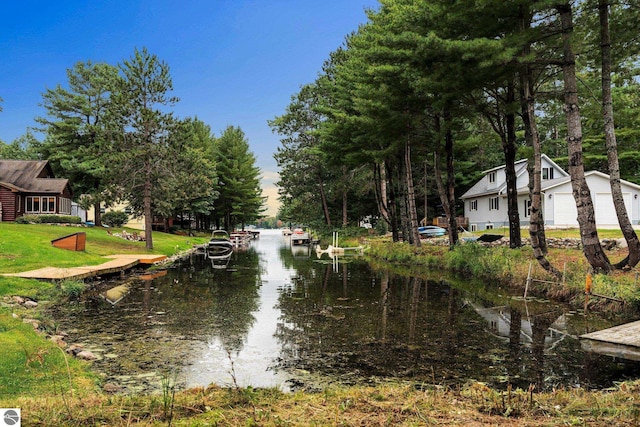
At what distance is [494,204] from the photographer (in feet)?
146

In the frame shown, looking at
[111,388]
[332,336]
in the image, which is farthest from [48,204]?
[111,388]

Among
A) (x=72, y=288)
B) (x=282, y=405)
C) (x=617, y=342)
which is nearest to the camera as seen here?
(x=282, y=405)

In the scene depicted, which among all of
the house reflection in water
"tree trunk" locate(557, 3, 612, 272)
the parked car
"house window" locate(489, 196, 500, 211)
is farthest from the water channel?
"house window" locate(489, 196, 500, 211)

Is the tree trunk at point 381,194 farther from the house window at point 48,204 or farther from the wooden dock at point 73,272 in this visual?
the house window at point 48,204

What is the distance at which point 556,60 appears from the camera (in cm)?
1506

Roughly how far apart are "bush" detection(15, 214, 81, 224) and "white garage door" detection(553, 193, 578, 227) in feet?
138

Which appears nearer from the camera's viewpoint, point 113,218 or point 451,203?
point 451,203

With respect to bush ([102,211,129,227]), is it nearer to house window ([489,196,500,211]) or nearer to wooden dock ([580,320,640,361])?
house window ([489,196,500,211])

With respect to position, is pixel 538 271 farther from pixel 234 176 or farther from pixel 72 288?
pixel 234 176

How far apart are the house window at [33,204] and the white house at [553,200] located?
138 ft

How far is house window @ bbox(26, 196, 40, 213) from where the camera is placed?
42.3 metres

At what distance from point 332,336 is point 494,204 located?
3857 cm

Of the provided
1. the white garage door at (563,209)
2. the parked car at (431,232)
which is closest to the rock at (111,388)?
the parked car at (431,232)

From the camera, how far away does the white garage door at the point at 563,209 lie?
3756 cm
